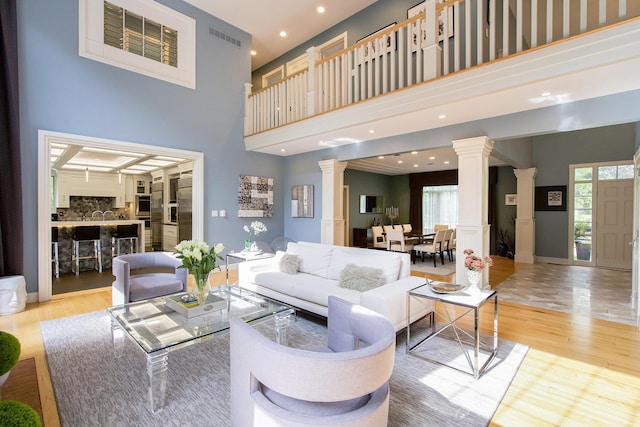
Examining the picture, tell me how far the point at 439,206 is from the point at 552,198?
4.09 metres

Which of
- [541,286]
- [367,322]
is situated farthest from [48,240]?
[541,286]

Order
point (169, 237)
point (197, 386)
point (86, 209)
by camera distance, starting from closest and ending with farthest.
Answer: point (197, 386)
point (169, 237)
point (86, 209)

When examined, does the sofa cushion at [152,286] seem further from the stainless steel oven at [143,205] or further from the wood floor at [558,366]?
the stainless steel oven at [143,205]


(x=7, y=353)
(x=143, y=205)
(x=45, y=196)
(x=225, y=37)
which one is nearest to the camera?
(x=7, y=353)

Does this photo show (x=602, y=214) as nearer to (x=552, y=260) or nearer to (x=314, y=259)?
(x=552, y=260)

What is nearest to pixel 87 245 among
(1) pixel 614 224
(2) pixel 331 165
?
(2) pixel 331 165

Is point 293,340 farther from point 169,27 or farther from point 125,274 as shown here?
point 169,27

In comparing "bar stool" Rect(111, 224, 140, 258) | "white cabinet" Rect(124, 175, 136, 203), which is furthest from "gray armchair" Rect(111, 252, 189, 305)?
"white cabinet" Rect(124, 175, 136, 203)

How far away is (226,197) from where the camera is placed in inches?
246

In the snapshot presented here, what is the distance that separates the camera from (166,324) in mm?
2393

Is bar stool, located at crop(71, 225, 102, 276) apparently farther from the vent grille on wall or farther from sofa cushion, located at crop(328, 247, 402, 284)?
sofa cushion, located at crop(328, 247, 402, 284)

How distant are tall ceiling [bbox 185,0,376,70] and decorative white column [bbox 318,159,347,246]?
3.22 m

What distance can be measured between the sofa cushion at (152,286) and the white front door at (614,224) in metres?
9.03

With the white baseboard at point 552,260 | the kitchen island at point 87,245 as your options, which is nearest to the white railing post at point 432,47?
the kitchen island at point 87,245
